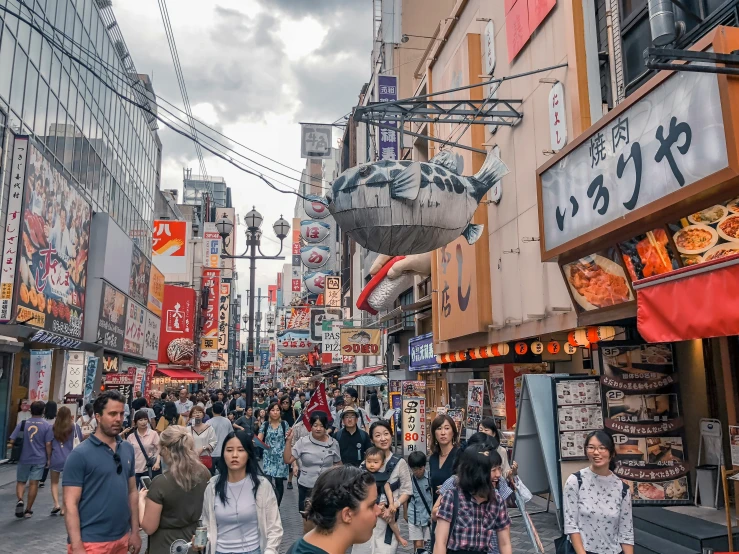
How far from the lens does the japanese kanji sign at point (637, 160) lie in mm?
5855

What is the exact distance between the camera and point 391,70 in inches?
1218

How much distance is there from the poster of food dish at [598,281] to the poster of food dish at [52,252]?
44.6ft

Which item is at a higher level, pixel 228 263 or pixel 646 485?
pixel 228 263

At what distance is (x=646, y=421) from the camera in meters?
8.50

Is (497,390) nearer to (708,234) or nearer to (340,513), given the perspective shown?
(708,234)

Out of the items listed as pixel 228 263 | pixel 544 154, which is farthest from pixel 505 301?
pixel 228 263

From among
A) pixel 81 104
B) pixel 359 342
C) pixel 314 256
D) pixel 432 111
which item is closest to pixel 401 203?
pixel 432 111

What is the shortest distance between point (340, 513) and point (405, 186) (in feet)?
22.9

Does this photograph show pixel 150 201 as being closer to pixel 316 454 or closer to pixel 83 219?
pixel 83 219

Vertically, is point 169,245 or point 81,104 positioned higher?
point 81,104

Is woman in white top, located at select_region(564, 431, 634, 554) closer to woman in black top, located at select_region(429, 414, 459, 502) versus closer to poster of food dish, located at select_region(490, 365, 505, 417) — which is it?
woman in black top, located at select_region(429, 414, 459, 502)

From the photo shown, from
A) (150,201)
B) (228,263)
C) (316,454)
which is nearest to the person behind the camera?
(316,454)

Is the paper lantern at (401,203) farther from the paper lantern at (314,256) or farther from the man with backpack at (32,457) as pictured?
the paper lantern at (314,256)

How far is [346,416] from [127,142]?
29622mm
